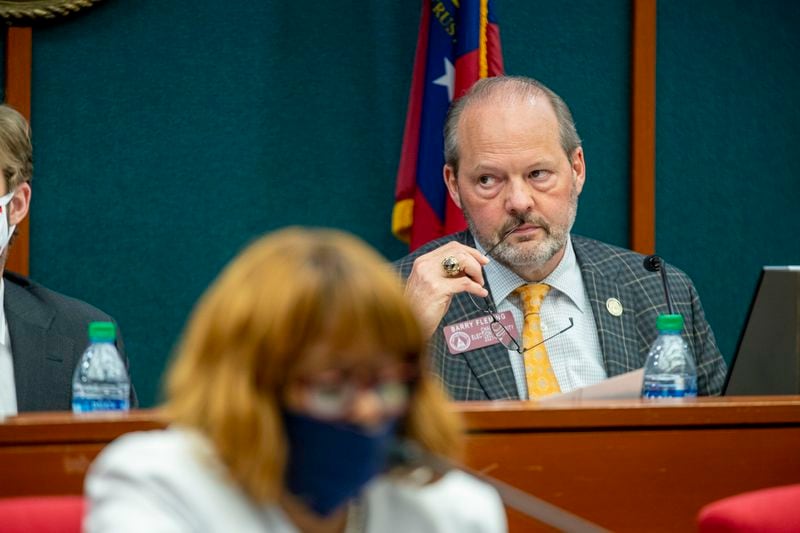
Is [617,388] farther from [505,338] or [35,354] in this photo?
[35,354]

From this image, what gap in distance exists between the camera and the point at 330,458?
3.92 ft

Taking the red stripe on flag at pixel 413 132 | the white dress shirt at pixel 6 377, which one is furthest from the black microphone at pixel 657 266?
the white dress shirt at pixel 6 377

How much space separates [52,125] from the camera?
411 centimetres

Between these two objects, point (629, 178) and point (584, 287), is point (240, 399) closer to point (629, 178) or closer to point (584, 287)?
point (584, 287)

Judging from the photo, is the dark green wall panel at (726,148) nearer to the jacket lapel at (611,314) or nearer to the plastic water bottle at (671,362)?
the jacket lapel at (611,314)

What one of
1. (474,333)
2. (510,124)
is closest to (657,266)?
(474,333)

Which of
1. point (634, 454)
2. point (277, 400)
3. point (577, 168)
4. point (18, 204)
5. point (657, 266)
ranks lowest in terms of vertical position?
point (634, 454)

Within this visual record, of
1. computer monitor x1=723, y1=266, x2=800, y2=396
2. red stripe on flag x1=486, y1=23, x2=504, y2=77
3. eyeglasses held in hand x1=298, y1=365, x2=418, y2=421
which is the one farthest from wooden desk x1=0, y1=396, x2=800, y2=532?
red stripe on flag x1=486, y1=23, x2=504, y2=77

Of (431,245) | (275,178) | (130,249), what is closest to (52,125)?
(130,249)

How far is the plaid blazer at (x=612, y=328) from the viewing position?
2914 mm

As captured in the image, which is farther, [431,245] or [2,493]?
[431,245]

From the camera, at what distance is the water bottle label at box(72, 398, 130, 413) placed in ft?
8.38

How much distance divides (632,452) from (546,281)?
3.27 ft

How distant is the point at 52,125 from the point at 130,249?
479mm
